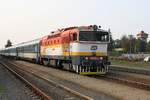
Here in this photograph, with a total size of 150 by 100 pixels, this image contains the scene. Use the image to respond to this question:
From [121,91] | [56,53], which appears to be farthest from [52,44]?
[121,91]

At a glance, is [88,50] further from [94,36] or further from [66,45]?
[66,45]

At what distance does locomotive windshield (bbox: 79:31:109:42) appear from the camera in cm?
2294

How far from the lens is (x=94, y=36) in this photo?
910 inches

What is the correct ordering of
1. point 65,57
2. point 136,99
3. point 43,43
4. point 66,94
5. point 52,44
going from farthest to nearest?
point 43,43 → point 52,44 → point 65,57 → point 66,94 → point 136,99

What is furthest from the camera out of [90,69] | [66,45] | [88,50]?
[66,45]

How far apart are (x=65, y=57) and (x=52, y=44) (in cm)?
595

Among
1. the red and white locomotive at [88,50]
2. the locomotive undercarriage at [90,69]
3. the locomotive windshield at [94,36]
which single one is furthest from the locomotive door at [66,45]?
the locomotive undercarriage at [90,69]

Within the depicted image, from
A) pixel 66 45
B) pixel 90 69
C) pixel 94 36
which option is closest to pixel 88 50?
pixel 94 36

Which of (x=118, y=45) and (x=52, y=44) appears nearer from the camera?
(x=52, y=44)

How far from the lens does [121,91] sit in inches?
579

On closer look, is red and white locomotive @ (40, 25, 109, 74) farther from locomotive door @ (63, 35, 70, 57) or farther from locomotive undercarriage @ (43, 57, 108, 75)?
locomotive door @ (63, 35, 70, 57)

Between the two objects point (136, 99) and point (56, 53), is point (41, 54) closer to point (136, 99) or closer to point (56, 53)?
point (56, 53)

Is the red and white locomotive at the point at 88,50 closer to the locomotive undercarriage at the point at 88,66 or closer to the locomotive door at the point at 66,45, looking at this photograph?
the locomotive undercarriage at the point at 88,66

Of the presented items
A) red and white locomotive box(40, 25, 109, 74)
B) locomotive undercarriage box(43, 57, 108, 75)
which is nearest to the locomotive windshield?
red and white locomotive box(40, 25, 109, 74)
